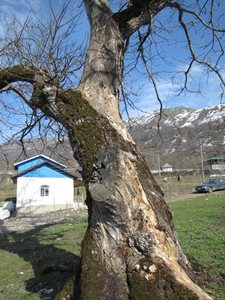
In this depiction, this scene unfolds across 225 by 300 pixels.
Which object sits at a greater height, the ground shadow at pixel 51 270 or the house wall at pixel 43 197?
the house wall at pixel 43 197

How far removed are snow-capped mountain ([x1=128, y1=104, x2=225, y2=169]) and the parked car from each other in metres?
5.52

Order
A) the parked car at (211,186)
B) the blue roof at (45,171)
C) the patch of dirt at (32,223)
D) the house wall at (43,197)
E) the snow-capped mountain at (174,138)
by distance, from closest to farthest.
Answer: the snow-capped mountain at (174,138) < the patch of dirt at (32,223) < the house wall at (43,197) < the blue roof at (45,171) < the parked car at (211,186)

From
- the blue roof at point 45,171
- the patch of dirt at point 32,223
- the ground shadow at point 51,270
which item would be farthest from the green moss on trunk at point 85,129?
the blue roof at point 45,171

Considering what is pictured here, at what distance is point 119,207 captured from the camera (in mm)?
4523

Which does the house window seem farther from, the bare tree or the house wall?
the bare tree

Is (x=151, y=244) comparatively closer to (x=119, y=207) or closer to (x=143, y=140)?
(x=119, y=207)

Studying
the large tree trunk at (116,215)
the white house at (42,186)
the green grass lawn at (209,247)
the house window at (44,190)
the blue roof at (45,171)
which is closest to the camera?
the large tree trunk at (116,215)

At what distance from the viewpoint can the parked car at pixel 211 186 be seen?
4009 centimetres

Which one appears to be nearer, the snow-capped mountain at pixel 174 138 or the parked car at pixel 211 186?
the snow-capped mountain at pixel 174 138

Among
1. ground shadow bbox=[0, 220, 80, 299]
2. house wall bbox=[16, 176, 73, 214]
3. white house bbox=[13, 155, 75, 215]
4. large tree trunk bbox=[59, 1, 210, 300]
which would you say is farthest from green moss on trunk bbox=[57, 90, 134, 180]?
house wall bbox=[16, 176, 73, 214]

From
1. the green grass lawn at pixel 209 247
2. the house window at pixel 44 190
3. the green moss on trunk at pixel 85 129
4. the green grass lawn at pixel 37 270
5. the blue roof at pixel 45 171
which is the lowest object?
the green grass lawn at pixel 37 270

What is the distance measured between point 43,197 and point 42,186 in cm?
105

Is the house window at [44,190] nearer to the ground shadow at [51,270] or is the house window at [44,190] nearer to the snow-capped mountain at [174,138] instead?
the snow-capped mountain at [174,138]

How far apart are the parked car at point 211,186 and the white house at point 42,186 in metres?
14.1
